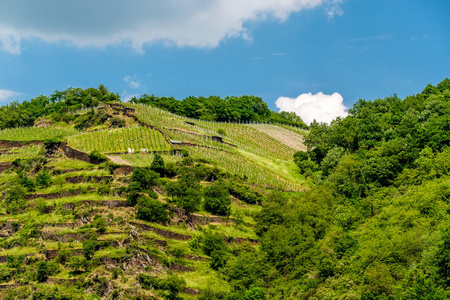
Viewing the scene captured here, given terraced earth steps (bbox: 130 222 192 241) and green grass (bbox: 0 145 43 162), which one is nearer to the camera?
terraced earth steps (bbox: 130 222 192 241)

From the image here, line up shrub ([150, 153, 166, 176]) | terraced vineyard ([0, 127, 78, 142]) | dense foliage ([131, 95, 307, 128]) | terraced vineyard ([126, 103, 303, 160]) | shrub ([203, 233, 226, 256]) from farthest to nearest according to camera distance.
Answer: dense foliage ([131, 95, 307, 128])
terraced vineyard ([126, 103, 303, 160])
terraced vineyard ([0, 127, 78, 142])
shrub ([150, 153, 166, 176])
shrub ([203, 233, 226, 256])

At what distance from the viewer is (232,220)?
78.2 m

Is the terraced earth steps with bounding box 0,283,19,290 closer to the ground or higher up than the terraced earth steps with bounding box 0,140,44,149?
closer to the ground

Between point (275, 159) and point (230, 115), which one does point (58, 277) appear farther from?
point (230, 115)

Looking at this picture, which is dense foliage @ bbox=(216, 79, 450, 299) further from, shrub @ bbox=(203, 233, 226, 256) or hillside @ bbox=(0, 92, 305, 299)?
hillside @ bbox=(0, 92, 305, 299)

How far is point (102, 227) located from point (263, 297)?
74.6 feet

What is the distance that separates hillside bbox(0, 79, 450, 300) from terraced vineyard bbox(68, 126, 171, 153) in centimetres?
73

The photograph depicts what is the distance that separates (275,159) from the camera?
374 feet

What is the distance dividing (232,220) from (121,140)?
113ft

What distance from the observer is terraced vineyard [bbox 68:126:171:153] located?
318ft

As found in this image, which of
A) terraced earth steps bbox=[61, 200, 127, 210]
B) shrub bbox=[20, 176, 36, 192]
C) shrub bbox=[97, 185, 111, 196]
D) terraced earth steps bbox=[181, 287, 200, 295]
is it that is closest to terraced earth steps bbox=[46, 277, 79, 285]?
terraced earth steps bbox=[61, 200, 127, 210]

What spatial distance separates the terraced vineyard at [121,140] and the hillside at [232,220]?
2.38ft

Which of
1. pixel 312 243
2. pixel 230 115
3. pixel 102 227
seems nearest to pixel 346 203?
pixel 312 243

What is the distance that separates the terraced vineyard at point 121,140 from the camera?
96875 mm
